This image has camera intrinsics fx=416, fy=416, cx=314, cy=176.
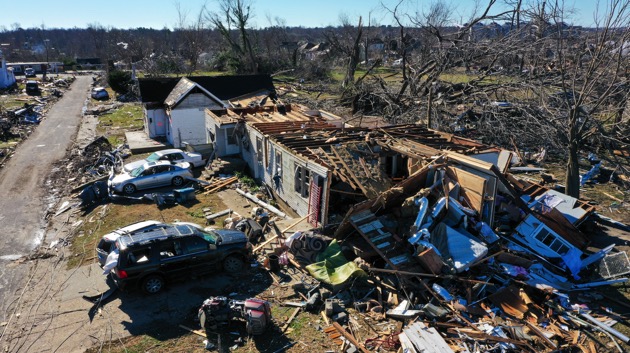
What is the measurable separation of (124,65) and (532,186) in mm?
78848

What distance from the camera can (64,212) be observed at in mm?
18531

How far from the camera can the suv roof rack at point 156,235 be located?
11461mm

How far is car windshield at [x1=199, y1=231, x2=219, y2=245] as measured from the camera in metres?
12.6

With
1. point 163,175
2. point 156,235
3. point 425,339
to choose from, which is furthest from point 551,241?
point 163,175

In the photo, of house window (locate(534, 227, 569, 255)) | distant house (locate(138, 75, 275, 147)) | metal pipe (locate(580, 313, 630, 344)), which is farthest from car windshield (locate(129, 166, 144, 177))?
metal pipe (locate(580, 313, 630, 344))

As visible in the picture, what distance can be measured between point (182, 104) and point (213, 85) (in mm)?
5640

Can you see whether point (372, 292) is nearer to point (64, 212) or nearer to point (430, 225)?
point (430, 225)

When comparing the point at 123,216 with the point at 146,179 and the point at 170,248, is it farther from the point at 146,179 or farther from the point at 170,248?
the point at 170,248

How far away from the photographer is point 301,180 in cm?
1579

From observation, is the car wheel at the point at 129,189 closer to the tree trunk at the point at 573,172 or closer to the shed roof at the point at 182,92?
the shed roof at the point at 182,92

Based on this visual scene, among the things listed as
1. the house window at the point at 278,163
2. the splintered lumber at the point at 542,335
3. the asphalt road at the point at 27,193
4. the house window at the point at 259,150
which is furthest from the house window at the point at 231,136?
the splintered lumber at the point at 542,335

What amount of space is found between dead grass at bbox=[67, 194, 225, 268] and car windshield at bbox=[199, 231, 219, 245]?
3912 millimetres

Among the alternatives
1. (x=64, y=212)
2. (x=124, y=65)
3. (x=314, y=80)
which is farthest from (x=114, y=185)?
(x=124, y=65)

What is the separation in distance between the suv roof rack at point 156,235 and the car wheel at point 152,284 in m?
1.06
